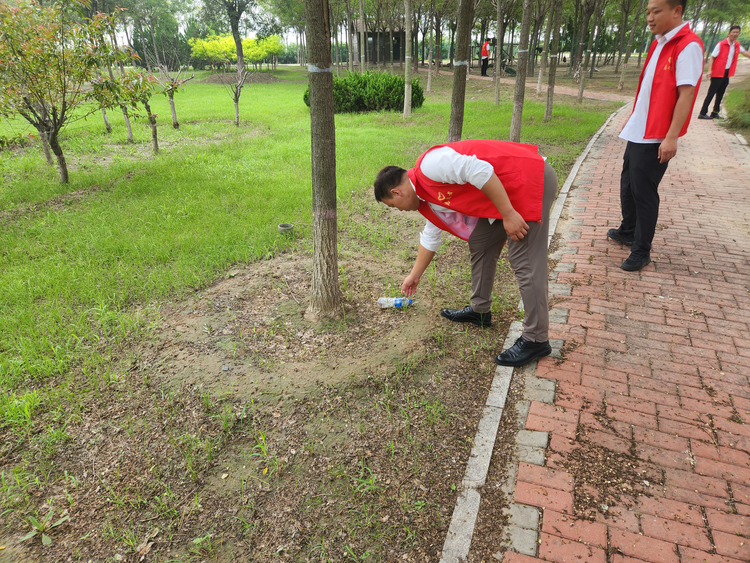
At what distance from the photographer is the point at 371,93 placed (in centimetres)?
1494

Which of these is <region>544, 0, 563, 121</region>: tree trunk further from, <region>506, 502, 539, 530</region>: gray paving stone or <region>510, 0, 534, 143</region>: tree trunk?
<region>506, 502, 539, 530</region>: gray paving stone

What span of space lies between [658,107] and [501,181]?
2189mm

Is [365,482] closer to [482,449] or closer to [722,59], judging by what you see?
[482,449]

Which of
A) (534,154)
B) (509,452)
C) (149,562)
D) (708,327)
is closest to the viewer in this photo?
(149,562)

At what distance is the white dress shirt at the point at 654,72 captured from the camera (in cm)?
341

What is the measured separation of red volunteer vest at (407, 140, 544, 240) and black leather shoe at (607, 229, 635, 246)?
8.75 feet

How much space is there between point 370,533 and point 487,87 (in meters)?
23.8

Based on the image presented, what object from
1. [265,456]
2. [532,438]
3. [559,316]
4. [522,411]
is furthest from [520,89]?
[265,456]

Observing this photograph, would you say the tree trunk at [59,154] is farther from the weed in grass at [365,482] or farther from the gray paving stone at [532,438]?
the gray paving stone at [532,438]

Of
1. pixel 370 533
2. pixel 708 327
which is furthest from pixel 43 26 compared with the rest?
pixel 708 327

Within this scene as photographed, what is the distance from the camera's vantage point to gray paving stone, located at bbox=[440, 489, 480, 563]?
1888 millimetres

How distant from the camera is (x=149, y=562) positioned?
1944 millimetres

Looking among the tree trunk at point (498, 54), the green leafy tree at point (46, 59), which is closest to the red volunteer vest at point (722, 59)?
the tree trunk at point (498, 54)

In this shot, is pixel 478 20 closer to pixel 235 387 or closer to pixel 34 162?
pixel 34 162
